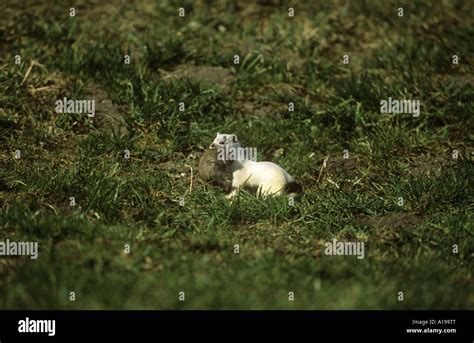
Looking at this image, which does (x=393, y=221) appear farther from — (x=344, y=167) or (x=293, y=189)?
(x=344, y=167)

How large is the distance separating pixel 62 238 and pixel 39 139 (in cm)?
196

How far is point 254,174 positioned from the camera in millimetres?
7043

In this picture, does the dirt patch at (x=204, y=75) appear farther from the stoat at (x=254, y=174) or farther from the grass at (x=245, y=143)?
the stoat at (x=254, y=174)

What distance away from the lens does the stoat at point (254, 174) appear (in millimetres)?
6926

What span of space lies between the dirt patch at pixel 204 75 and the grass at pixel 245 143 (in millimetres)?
29

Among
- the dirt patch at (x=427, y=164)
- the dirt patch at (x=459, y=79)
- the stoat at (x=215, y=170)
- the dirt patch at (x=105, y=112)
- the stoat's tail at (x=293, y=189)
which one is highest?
the dirt patch at (x=459, y=79)

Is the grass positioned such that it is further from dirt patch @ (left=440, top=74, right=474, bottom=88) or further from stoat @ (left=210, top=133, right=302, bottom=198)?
stoat @ (left=210, top=133, right=302, bottom=198)

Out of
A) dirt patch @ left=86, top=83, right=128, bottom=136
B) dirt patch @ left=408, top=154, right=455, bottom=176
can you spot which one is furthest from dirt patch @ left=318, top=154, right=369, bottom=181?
dirt patch @ left=86, top=83, right=128, bottom=136

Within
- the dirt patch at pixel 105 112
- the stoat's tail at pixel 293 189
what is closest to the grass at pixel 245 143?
the dirt patch at pixel 105 112

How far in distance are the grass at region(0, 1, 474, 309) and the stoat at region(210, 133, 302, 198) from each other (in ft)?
0.48

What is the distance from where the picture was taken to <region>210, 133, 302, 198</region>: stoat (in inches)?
273

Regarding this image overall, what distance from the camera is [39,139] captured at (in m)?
7.79
